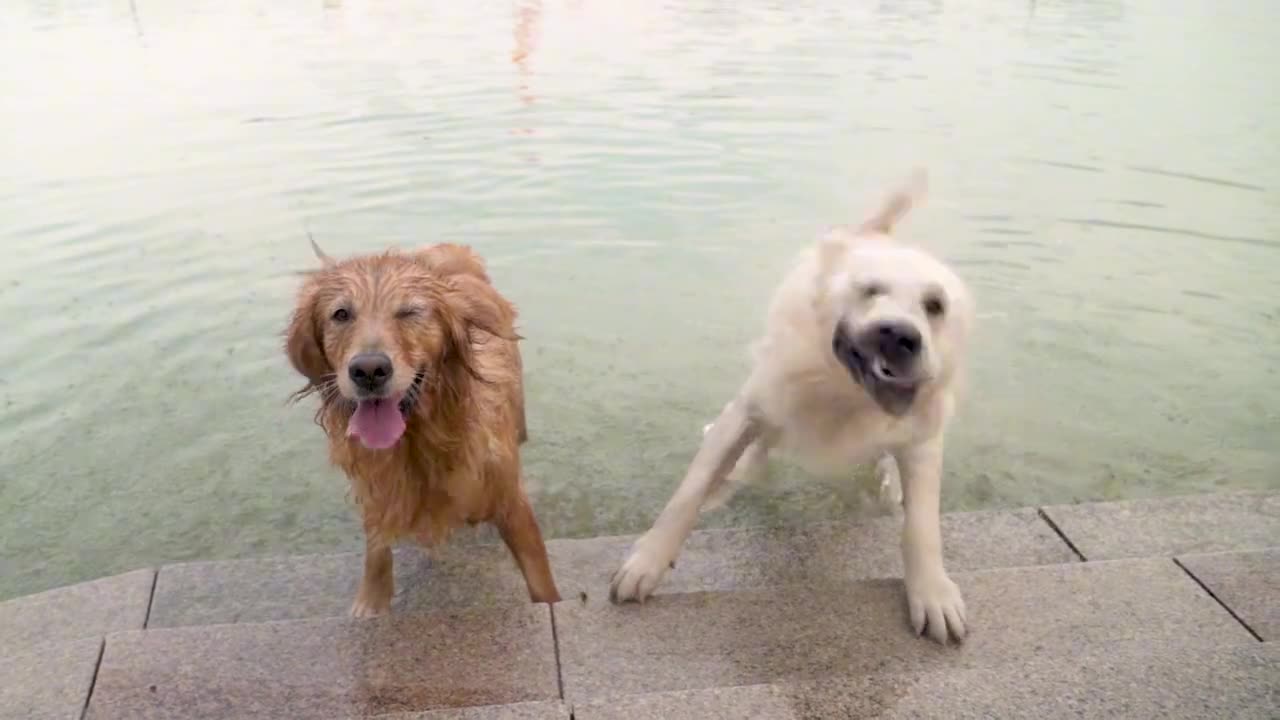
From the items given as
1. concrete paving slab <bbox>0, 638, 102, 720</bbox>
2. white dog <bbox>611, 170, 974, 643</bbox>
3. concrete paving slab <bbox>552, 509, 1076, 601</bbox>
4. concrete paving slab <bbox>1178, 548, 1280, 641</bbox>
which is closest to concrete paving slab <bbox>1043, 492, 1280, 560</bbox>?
concrete paving slab <bbox>552, 509, 1076, 601</bbox>

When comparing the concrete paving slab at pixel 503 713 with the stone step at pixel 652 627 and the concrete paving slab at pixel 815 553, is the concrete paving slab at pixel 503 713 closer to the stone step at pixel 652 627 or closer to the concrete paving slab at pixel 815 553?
the stone step at pixel 652 627

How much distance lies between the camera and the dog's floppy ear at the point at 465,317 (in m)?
3.05

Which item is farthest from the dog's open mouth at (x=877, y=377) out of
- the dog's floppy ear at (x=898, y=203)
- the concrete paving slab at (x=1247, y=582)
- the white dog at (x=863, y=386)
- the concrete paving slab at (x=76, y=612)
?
the concrete paving slab at (x=76, y=612)

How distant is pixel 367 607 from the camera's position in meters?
3.37

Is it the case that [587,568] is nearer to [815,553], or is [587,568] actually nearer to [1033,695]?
[815,553]

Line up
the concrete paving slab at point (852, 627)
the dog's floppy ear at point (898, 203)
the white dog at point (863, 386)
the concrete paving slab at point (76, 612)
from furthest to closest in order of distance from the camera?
1. the dog's floppy ear at point (898, 203)
2. the concrete paving slab at point (76, 612)
3. the white dog at point (863, 386)
4. the concrete paving slab at point (852, 627)

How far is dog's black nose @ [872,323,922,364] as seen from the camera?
2.75m

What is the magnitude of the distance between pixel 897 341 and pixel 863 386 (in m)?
0.26

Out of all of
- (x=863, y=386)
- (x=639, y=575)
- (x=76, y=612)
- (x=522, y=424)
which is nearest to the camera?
(x=863, y=386)

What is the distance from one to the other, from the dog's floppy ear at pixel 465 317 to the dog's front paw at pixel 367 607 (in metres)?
0.90

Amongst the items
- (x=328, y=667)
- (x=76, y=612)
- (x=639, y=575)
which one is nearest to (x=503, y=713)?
(x=328, y=667)

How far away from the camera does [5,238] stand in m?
7.62

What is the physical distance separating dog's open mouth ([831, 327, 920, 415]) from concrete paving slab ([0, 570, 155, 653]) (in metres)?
2.54

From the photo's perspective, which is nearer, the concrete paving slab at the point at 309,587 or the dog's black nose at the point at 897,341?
the dog's black nose at the point at 897,341
